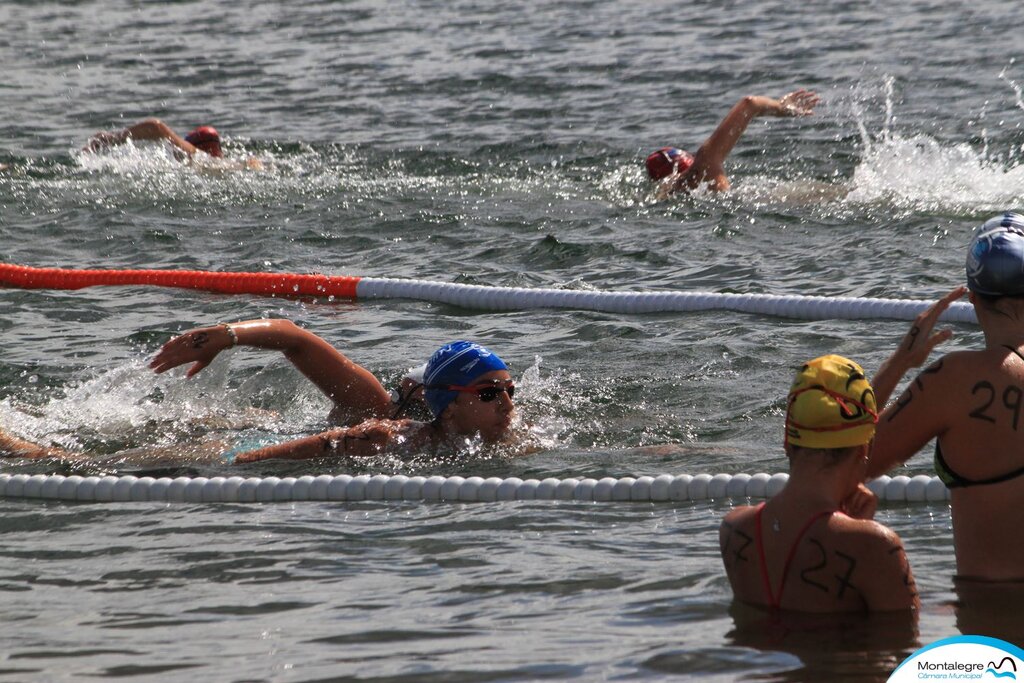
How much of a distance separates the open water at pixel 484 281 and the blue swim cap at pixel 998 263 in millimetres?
1048

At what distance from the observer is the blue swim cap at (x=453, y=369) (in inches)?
270

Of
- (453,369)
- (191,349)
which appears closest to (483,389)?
(453,369)

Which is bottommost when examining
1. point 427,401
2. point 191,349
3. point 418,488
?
point 418,488

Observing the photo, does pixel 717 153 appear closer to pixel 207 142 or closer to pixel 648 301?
pixel 648 301

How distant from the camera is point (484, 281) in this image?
34.6 ft

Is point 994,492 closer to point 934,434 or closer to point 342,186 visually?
point 934,434

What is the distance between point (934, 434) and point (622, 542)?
157cm

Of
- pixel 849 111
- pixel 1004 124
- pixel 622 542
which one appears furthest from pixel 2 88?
pixel 622 542

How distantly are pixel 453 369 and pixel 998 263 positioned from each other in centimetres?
309

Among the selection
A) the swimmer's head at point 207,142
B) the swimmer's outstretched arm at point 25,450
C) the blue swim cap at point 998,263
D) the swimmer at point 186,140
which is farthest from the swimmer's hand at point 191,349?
the swimmer's head at point 207,142

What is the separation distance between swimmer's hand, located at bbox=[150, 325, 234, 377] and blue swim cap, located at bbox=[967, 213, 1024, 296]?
11.2 ft

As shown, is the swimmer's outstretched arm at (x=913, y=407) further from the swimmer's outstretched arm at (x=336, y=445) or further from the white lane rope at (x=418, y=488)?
the swimmer's outstretched arm at (x=336, y=445)

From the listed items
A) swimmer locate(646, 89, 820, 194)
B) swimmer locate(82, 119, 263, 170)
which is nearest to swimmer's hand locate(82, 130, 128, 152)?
swimmer locate(82, 119, 263, 170)

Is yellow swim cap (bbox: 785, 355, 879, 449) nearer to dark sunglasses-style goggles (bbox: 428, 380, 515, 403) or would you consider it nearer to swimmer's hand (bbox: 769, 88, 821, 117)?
dark sunglasses-style goggles (bbox: 428, 380, 515, 403)
